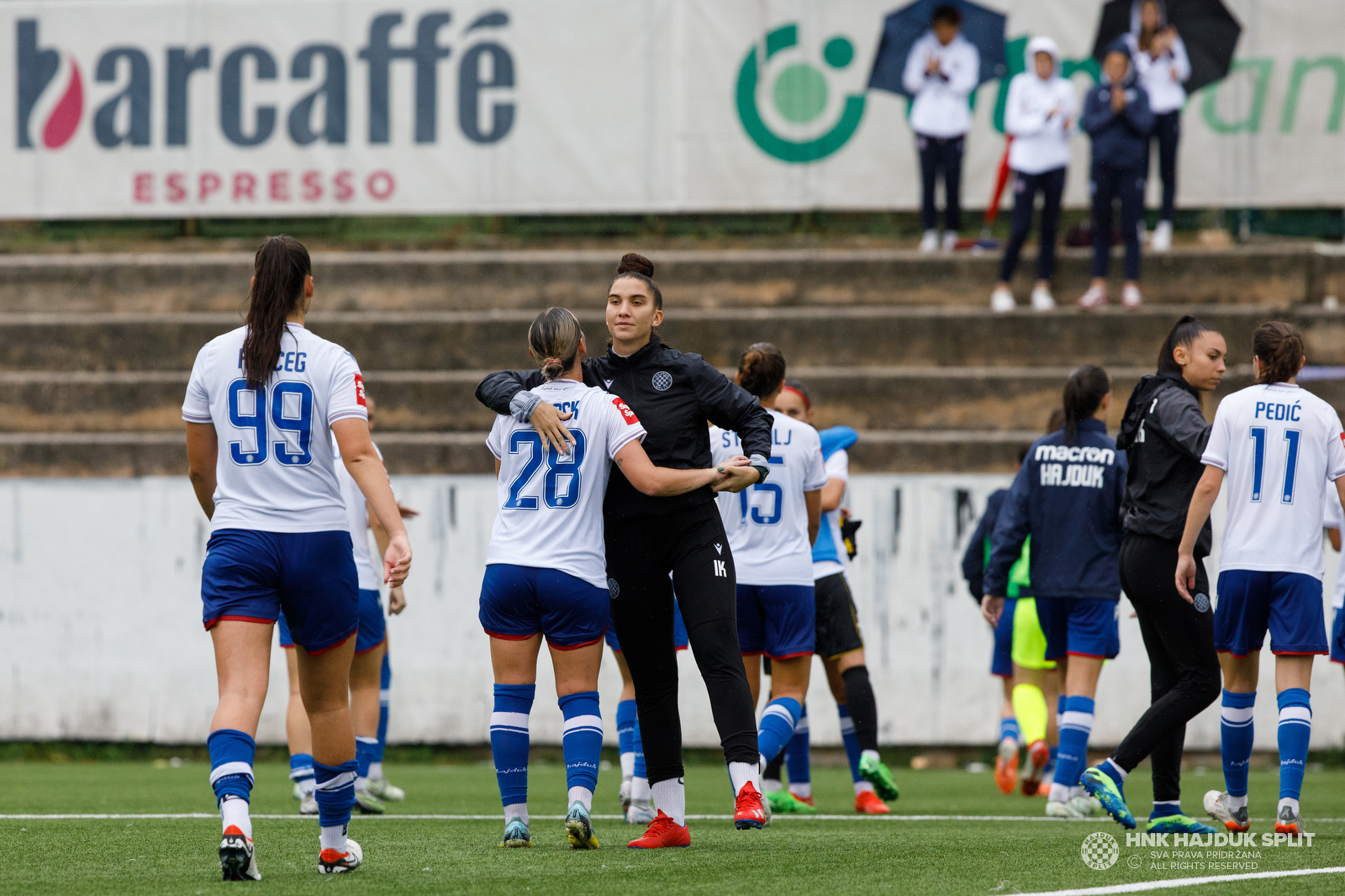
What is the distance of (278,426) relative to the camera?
5109mm

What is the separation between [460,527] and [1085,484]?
5497 mm

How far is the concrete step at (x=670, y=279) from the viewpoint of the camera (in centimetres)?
1451

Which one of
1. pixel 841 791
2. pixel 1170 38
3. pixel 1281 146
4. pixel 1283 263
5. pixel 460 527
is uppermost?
pixel 1170 38

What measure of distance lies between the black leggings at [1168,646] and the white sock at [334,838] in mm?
3380

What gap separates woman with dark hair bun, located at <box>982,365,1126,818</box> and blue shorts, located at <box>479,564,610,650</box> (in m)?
3.16

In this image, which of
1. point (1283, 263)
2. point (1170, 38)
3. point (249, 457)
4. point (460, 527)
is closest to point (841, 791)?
point (460, 527)

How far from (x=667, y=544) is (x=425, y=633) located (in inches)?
263

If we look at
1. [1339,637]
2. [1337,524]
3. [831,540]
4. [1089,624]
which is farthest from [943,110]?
[1339,637]

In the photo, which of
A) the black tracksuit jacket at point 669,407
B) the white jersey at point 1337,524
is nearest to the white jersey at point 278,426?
the black tracksuit jacket at point 669,407

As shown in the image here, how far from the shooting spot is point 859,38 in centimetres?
1540

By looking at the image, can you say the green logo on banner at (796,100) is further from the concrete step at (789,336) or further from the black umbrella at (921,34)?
the concrete step at (789,336)

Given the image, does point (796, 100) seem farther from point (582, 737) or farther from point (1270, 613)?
point (582, 737)

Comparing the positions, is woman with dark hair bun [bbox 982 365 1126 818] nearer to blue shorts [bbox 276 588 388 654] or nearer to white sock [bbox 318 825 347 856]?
blue shorts [bbox 276 588 388 654]

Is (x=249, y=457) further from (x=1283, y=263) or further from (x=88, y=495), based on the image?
(x=1283, y=263)
